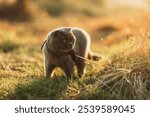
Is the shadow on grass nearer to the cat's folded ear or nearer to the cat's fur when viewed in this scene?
the cat's fur

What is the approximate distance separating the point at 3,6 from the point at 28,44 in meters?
6.52

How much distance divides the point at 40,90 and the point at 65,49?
64cm

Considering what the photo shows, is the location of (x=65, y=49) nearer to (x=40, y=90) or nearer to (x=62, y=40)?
(x=62, y=40)

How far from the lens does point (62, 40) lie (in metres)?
6.58

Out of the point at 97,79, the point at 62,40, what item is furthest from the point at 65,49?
the point at 97,79

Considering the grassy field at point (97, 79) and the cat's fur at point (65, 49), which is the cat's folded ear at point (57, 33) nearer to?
the cat's fur at point (65, 49)

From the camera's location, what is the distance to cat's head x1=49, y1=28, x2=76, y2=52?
658 centimetres

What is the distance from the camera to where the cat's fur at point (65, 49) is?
6.59 metres

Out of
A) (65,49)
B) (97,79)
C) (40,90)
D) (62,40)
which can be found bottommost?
(40,90)

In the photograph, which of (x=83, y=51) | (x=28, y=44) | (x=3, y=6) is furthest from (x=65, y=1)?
(x=83, y=51)

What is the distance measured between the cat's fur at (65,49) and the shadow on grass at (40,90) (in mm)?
326

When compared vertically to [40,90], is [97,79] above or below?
above

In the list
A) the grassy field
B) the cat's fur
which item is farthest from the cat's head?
the grassy field

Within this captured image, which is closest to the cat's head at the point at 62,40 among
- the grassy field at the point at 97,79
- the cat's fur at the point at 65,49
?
the cat's fur at the point at 65,49
